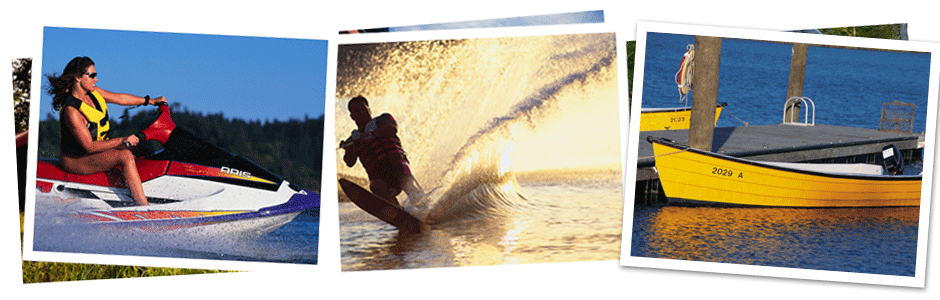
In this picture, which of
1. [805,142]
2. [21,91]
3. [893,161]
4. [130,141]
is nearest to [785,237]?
[893,161]

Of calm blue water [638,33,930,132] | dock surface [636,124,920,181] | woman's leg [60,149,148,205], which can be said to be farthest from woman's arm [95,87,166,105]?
calm blue water [638,33,930,132]

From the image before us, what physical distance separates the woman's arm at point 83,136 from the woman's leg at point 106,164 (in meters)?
0.05

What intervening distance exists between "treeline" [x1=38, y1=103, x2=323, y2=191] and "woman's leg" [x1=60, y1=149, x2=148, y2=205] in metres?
0.40

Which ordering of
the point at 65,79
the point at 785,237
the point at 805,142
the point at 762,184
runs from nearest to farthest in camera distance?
1. the point at 65,79
2. the point at 785,237
3. the point at 762,184
4. the point at 805,142

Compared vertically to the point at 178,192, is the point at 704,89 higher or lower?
higher

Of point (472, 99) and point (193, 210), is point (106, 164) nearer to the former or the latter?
point (193, 210)

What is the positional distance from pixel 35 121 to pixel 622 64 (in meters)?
4.74

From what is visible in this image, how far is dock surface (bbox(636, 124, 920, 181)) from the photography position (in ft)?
39.1

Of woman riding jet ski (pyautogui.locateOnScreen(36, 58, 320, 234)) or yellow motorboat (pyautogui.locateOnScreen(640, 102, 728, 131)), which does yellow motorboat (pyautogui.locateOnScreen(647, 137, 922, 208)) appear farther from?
woman riding jet ski (pyautogui.locateOnScreen(36, 58, 320, 234))

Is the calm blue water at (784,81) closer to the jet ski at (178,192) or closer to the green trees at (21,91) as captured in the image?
the jet ski at (178,192)

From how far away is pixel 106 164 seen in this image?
6672 mm

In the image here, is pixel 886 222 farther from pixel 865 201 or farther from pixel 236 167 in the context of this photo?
pixel 236 167

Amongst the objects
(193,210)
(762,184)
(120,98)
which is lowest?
(193,210)

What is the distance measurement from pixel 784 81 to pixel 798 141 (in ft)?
56.4
